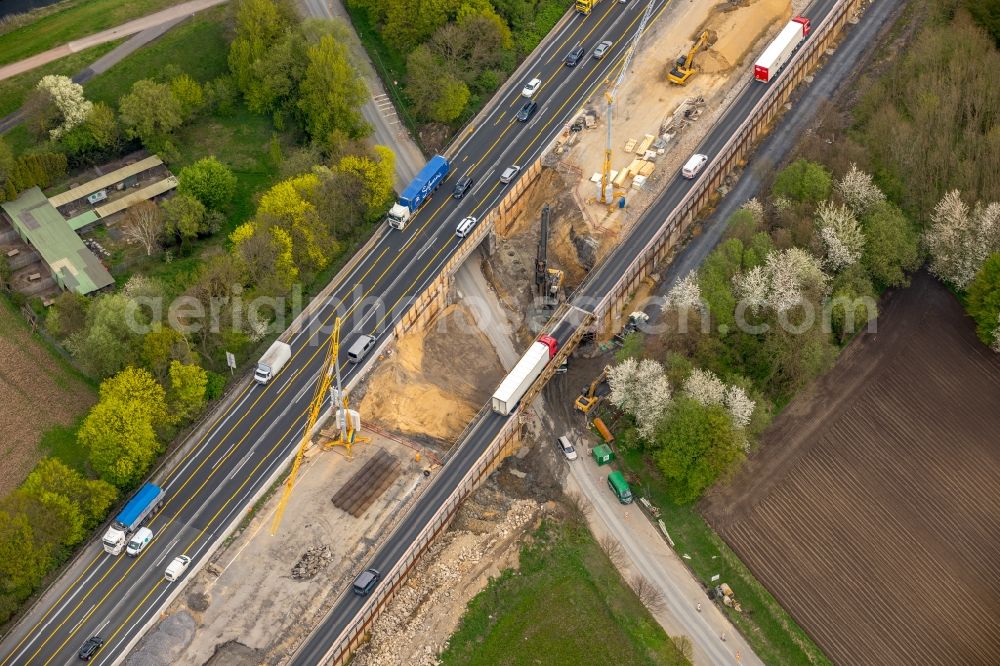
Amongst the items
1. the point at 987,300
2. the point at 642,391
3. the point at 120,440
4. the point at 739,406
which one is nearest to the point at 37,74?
the point at 120,440

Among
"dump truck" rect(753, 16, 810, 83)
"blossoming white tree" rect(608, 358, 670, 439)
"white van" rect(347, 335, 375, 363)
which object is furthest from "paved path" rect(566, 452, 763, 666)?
"dump truck" rect(753, 16, 810, 83)

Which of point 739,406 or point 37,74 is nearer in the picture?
point 739,406

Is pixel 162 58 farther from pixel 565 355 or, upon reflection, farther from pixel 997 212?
pixel 997 212

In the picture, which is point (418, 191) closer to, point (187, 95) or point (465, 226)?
point (465, 226)

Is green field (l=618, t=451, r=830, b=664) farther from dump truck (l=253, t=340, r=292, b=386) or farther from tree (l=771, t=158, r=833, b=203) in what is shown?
dump truck (l=253, t=340, r=292, b=386)

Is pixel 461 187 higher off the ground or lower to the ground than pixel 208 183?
higher

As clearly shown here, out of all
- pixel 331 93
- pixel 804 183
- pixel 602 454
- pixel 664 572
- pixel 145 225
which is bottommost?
pixel 145 225

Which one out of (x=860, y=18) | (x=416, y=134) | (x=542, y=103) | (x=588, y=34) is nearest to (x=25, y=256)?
(x=416, y=134)
